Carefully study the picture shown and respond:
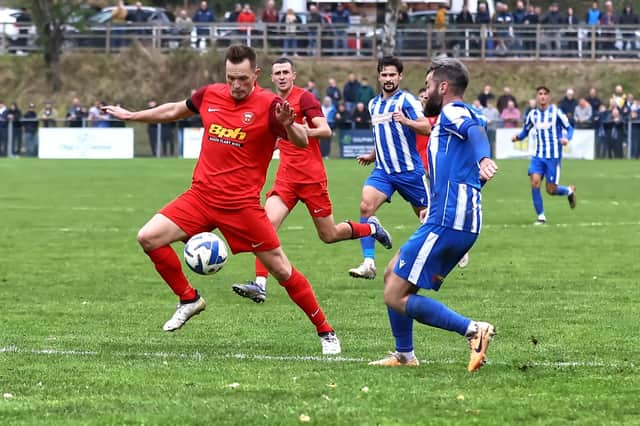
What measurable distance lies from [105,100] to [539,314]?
141 ft

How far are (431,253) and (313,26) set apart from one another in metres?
41.9

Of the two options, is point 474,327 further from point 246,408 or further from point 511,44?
point 511,44

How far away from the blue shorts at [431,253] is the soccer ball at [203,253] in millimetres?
1774

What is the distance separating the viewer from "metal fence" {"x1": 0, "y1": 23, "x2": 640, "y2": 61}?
49.4 m

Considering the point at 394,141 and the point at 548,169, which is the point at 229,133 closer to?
the point at 394,141

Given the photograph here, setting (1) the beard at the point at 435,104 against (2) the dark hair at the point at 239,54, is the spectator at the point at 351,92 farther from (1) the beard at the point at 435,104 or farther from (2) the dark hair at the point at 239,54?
(1) the beard at the point at 435,104

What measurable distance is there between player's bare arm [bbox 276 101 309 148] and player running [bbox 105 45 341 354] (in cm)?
19

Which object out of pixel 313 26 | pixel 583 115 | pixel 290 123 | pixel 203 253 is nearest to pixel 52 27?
pixel 313 26

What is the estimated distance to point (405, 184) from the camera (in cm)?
1441

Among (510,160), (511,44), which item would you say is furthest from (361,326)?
(511,44)

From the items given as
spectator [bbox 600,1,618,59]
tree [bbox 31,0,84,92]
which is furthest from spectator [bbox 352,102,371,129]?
tree [bbox 31,0,84,92]

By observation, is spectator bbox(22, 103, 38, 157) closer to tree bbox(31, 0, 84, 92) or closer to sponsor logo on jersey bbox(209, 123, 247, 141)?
tree bbox(31, 0, 84, 92)

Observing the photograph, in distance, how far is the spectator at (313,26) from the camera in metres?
49.7

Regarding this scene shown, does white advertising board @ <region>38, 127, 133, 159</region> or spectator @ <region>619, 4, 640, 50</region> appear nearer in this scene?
white advertising board @ <region>38, 127, 133, 159</region>
